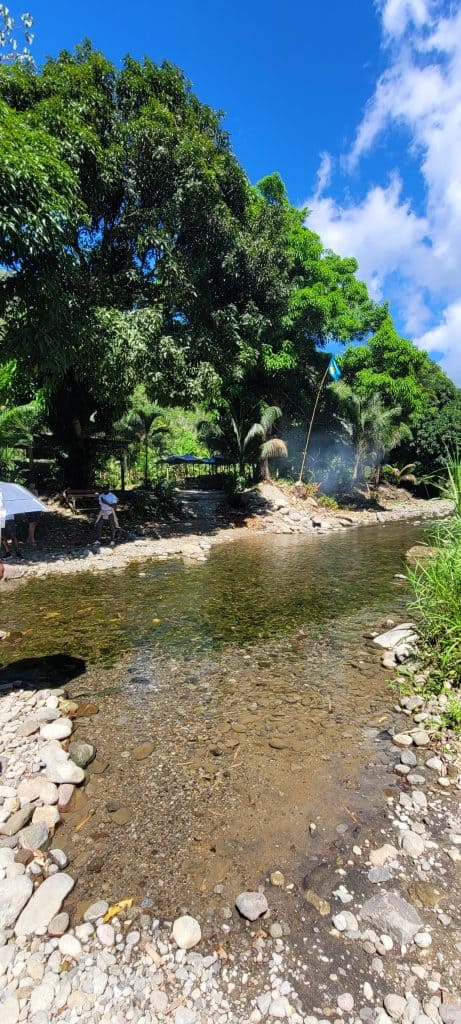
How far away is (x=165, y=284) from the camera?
45.9ft

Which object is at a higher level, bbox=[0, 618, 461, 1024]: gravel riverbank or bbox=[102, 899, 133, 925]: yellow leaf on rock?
bbox=[0, 618, 461, 1024]: gravel riverbank

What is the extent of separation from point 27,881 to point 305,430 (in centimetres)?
2687

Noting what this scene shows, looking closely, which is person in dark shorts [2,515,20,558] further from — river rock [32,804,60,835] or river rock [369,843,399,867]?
river rock [369,843,399,867]

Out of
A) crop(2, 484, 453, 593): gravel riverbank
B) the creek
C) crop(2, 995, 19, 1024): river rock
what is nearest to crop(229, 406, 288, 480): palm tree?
crop(2, 484, 453, 593): gravel riverbank

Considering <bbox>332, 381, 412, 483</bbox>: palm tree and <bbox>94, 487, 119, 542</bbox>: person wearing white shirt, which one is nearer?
<bbox>94, 487, 119, 542</bbox>: person wearing white shirt

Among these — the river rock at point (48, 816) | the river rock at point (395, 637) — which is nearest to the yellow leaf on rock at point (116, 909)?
the river rock at point (48, 816)

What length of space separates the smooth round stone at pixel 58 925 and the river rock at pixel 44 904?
1.0 inches

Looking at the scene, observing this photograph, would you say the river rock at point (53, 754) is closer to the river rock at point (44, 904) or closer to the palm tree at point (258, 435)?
the river rock at point (44, 904)

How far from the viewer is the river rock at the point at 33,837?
3.01 metres

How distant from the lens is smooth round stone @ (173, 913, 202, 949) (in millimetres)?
2414

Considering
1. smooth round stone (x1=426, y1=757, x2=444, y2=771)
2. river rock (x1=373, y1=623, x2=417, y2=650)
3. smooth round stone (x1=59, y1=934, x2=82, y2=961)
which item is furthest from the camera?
river rock (x1=373, y1=623, x2=417, y2=650)

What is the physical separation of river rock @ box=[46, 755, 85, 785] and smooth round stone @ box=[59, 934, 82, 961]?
1310 millimetres

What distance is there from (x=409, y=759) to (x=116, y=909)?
2.62m

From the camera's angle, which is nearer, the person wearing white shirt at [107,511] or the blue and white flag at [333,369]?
the person wearing white shirt at [107,511]
